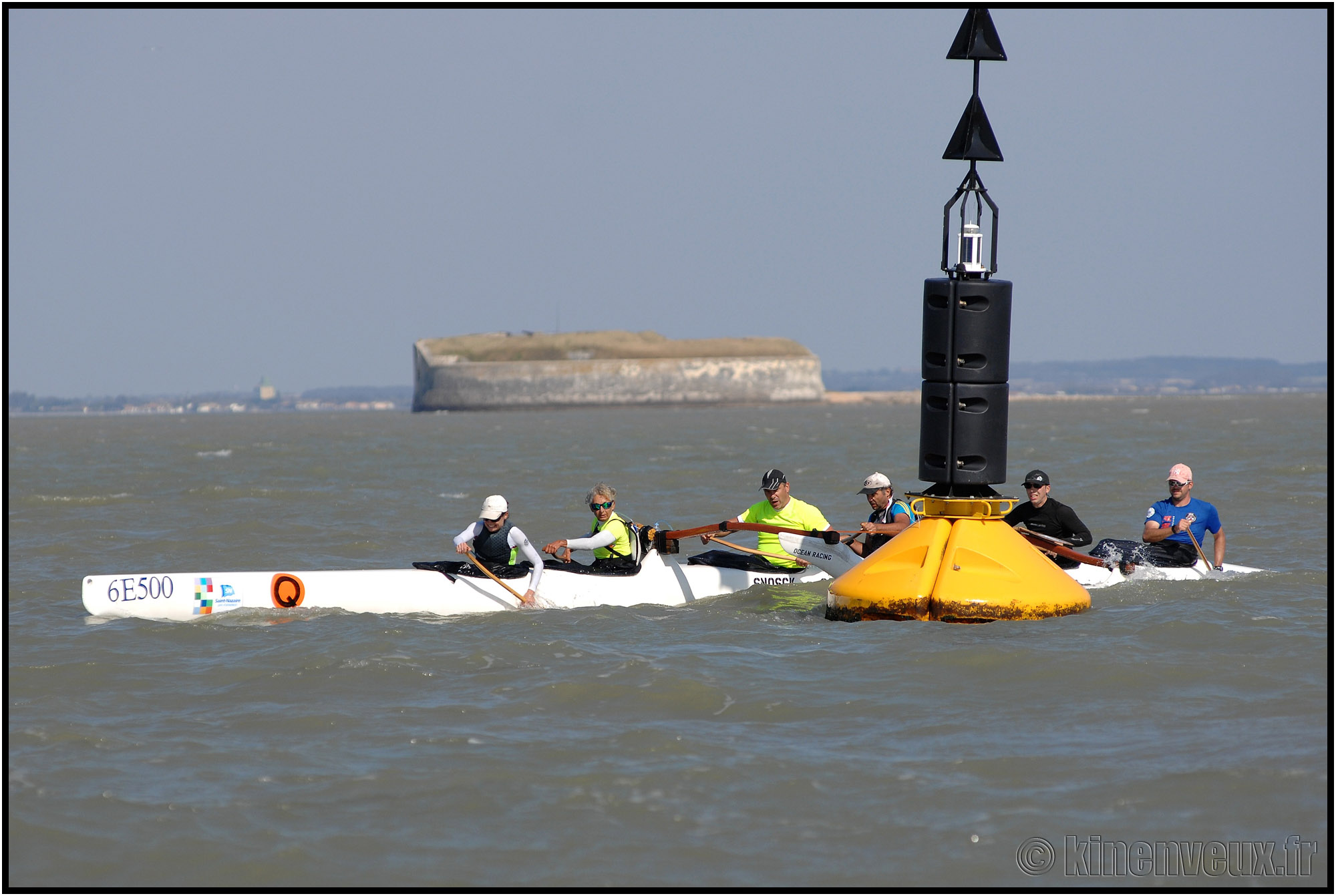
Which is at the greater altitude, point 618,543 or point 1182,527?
point 1182,527

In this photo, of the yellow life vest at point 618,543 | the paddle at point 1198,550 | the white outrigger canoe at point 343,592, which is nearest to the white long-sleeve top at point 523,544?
the white outrigger canoe at point 343,592

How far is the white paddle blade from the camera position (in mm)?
10844

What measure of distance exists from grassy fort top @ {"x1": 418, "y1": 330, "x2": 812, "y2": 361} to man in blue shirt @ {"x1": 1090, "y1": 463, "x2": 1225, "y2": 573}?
11315 centimetres

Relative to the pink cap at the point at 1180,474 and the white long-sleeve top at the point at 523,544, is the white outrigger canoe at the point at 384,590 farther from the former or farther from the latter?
the pink cap at the point at 1180,474

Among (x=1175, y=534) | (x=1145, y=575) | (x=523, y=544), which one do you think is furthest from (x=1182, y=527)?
(x=523, y=544)

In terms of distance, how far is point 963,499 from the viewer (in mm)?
9828

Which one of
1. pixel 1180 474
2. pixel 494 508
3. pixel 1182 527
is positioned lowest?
pixel 1182 527

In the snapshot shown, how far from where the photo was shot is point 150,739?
6719mm

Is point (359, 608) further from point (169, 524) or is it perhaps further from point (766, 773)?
point (169, 524)

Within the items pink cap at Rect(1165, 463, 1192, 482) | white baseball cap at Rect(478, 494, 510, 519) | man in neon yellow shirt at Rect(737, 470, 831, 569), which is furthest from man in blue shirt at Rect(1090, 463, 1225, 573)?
white baseball cap at Rect(478, 494, 510, 519)

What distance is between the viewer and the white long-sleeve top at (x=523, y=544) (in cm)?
994

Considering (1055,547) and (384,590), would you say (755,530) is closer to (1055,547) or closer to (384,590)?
(1055,547)

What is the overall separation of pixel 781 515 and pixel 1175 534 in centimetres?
330

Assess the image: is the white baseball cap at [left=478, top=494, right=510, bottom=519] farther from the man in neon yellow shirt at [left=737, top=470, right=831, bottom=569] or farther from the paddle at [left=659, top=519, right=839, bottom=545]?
the man in neon yellow shirt at [left=737, top=470, right=831, bottom=569]
